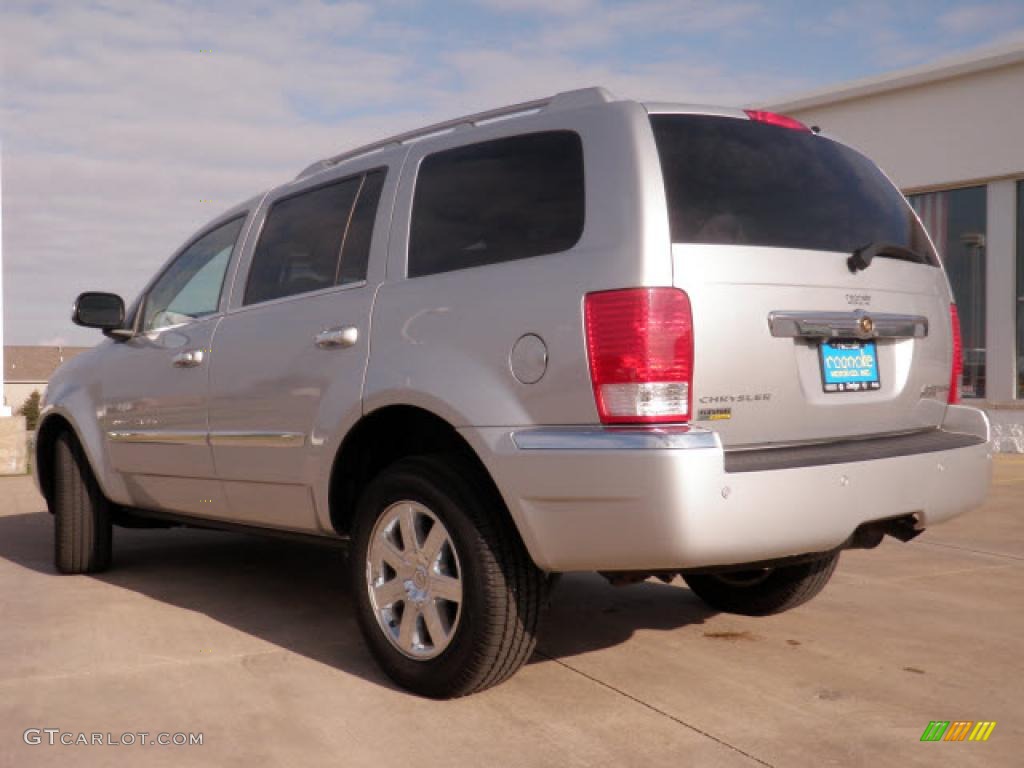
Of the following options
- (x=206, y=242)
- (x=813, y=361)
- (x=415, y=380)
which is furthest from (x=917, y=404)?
(x=206, y=242)

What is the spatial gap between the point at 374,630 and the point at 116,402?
93.7 inches

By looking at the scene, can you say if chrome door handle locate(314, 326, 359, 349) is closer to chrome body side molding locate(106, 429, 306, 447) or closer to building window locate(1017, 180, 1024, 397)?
chrome body side molding locate(106, 429, 306, 447)

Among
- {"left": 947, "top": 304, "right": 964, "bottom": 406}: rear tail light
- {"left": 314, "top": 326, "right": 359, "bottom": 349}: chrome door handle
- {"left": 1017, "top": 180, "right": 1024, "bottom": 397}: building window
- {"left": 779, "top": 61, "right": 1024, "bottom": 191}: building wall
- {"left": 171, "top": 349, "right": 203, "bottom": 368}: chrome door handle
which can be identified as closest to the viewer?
{"left": 314, "top": 326, "right": 359, "bottom": 349}: chrome door handle

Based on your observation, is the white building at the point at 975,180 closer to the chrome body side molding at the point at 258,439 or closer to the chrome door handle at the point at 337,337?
the chrome body side molding at the point at 258,439

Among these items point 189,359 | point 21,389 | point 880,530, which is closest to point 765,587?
point 880,530

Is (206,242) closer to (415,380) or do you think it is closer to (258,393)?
(258,393)

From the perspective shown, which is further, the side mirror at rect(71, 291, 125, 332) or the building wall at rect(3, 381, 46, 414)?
the building wall at rect(3, 381, 46, 414)

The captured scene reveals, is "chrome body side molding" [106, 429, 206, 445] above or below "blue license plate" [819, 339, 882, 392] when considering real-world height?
below

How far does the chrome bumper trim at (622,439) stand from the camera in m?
3.11

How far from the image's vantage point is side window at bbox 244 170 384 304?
4.28m

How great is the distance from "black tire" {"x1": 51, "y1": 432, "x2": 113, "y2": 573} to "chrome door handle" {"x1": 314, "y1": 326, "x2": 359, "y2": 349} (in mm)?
2414

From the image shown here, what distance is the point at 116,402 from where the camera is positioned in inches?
219

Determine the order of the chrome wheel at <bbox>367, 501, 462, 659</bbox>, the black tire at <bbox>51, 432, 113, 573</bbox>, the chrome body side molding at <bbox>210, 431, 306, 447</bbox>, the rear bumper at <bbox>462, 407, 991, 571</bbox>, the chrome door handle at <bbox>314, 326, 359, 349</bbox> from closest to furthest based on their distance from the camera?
the rear bumper at <bbox>462, 407, 991, 571</bbox>
the chrome wheel at <bbox>367, 501, 462, 659</bbox>
the chrome door handle at <bbox>314, 326, 359, 349</bbox>
the chrome body side molding at <bbox>210, 431, 306, 447</bbox>
the black tire at <bbox>51, 432, 113, 573</bbox>

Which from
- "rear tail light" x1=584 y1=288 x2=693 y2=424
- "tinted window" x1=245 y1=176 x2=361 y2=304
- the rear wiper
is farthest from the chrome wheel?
the rear wiper
